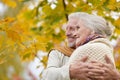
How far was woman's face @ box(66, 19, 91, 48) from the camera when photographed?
12.9 ft

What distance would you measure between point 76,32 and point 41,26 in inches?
79.8

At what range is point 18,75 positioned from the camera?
36.4ft

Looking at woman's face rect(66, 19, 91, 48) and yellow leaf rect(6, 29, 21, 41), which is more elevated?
yellow leaf rect(6, 29, 21, 41)

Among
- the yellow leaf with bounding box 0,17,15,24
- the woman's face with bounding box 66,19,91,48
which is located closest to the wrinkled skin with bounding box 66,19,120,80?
the woman's face with bounding box 66,19,91,48

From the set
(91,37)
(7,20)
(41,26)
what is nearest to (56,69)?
(91,37)

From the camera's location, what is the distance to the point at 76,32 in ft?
13.1

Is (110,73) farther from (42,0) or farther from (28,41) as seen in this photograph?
(42,0)

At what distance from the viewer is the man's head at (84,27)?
154 inches

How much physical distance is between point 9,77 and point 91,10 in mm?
6263

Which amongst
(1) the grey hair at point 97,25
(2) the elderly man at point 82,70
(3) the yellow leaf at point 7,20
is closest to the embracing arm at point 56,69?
(2) the elderly man at point 82,70

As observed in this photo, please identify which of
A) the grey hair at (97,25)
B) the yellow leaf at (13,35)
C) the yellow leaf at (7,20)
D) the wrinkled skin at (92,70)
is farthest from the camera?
the yellow leaf at (13,35)

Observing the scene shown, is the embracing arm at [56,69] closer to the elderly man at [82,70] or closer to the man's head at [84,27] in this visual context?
the elderly man at [82,70]

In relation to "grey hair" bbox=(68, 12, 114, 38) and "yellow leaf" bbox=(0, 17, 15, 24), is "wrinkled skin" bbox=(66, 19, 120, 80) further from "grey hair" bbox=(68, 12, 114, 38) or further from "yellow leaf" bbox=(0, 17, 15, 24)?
"yellow leaf" bbox=(0, 17, 15, 24)

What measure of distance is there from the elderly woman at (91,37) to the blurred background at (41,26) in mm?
639
